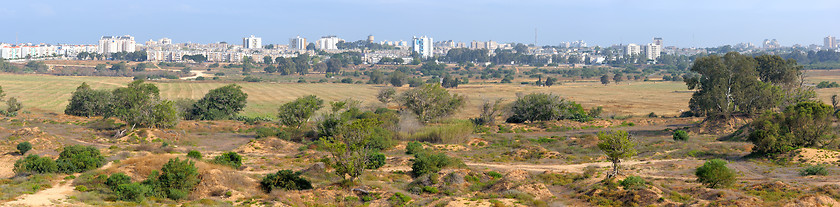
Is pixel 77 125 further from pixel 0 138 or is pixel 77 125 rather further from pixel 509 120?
pixel 509 120

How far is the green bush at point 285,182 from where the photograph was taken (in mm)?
28922

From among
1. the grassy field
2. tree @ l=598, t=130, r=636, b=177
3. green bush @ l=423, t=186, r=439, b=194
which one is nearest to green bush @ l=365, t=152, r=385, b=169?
green bush @ l=423, t=186, r=439, b=194

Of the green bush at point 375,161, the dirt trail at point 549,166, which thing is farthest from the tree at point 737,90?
the green bush at point 375,161

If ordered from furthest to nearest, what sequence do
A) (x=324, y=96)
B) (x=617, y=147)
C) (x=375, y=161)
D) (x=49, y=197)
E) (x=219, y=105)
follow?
(x=324, y=96), (x=219, y=105), (x=375, y=161), (x=617, y=147), (x=49, y=197)

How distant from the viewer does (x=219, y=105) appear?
65.1 meters

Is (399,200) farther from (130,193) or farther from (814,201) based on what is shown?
(814,201)

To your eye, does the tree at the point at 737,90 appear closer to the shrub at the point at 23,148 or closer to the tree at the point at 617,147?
the tree at the point at 617,147

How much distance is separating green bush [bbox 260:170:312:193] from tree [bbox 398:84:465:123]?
29.3 metres

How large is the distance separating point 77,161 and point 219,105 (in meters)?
34.4

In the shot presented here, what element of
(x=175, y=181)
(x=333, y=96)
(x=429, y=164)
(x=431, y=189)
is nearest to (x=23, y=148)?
(x=175, y=181)

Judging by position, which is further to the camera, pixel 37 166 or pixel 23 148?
pixel 23 148

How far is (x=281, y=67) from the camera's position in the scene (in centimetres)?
18662

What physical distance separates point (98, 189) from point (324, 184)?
959cm

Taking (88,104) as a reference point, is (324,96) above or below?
below
